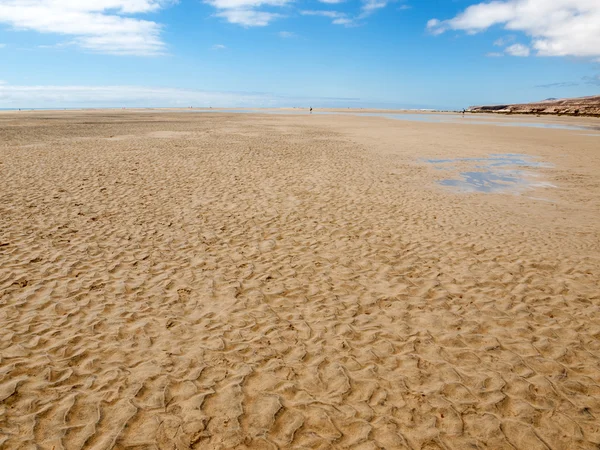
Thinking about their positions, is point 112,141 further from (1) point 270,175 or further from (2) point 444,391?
(2) point 444,391

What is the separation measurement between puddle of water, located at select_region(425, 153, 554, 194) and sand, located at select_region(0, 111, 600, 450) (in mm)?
2597

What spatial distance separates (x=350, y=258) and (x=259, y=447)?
5382 mm

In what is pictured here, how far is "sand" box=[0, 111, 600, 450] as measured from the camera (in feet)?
14.4

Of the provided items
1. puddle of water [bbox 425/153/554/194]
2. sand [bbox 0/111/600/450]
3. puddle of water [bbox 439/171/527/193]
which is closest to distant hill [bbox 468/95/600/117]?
puddle of water [bbox 425/153/554/194]

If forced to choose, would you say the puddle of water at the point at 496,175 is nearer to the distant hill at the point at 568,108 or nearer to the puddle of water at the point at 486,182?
the puddle of water at the point at 486,182

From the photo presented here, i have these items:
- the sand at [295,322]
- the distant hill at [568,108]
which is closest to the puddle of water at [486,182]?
the sand at [295,322]

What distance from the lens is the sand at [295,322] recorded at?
4.38 m

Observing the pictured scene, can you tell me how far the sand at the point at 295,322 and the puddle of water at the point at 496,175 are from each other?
2.60 metres

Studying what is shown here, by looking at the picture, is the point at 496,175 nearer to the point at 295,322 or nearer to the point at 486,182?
the point at 486,182

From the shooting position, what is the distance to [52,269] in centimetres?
789

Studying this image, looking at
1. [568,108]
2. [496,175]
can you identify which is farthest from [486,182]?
[568,108]

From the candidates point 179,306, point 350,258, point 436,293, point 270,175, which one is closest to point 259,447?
point 179,306

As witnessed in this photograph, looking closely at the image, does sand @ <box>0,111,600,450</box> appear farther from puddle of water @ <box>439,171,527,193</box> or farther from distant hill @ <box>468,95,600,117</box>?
distant hill @ <box>468,95,600,117</box>

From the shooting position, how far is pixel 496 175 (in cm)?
1886
